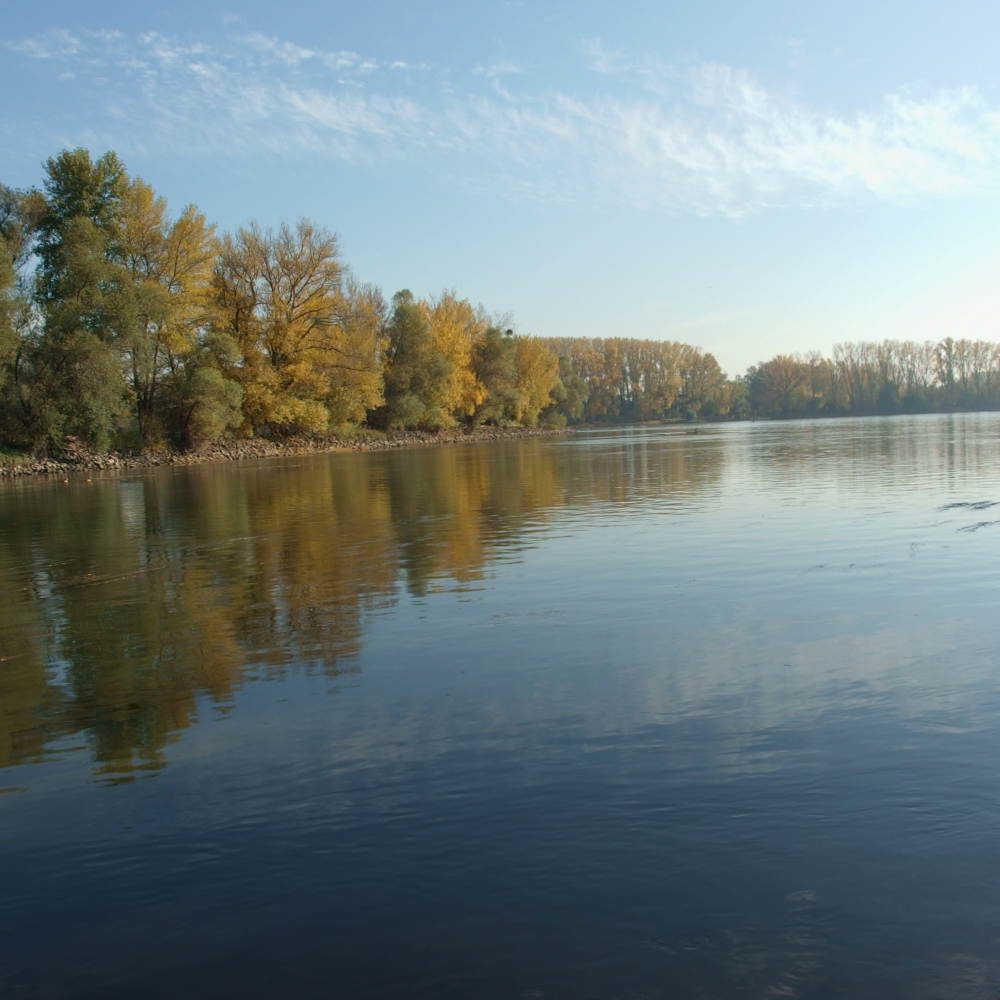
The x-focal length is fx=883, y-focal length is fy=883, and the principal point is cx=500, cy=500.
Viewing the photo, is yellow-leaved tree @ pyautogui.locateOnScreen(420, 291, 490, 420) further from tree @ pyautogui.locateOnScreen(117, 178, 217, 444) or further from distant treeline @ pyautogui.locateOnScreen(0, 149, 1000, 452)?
tree @ pyautogui.locateOnScreen(117, 178, 217, 444)

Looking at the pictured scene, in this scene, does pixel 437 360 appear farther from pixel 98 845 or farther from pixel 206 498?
pixel 98 845

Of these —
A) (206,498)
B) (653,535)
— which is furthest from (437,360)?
(653,535)

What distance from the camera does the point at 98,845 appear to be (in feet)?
15.3

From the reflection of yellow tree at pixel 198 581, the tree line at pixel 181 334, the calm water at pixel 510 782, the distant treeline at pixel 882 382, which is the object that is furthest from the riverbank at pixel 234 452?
the distant treeline at pixel 882 382

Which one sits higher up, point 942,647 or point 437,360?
point 437,360

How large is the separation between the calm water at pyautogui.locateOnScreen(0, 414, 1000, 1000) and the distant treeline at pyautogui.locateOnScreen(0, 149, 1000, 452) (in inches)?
1469

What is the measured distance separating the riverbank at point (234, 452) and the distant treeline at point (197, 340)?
1092 millimetres

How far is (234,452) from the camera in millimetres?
58906

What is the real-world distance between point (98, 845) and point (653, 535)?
1183cm

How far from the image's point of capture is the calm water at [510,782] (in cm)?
363

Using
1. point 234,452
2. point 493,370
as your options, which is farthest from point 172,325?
point 493,370

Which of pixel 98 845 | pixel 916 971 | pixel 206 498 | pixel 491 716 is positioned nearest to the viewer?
pixel 916 971

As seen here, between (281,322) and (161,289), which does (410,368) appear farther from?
(161,289)

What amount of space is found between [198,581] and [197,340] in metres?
48.2
